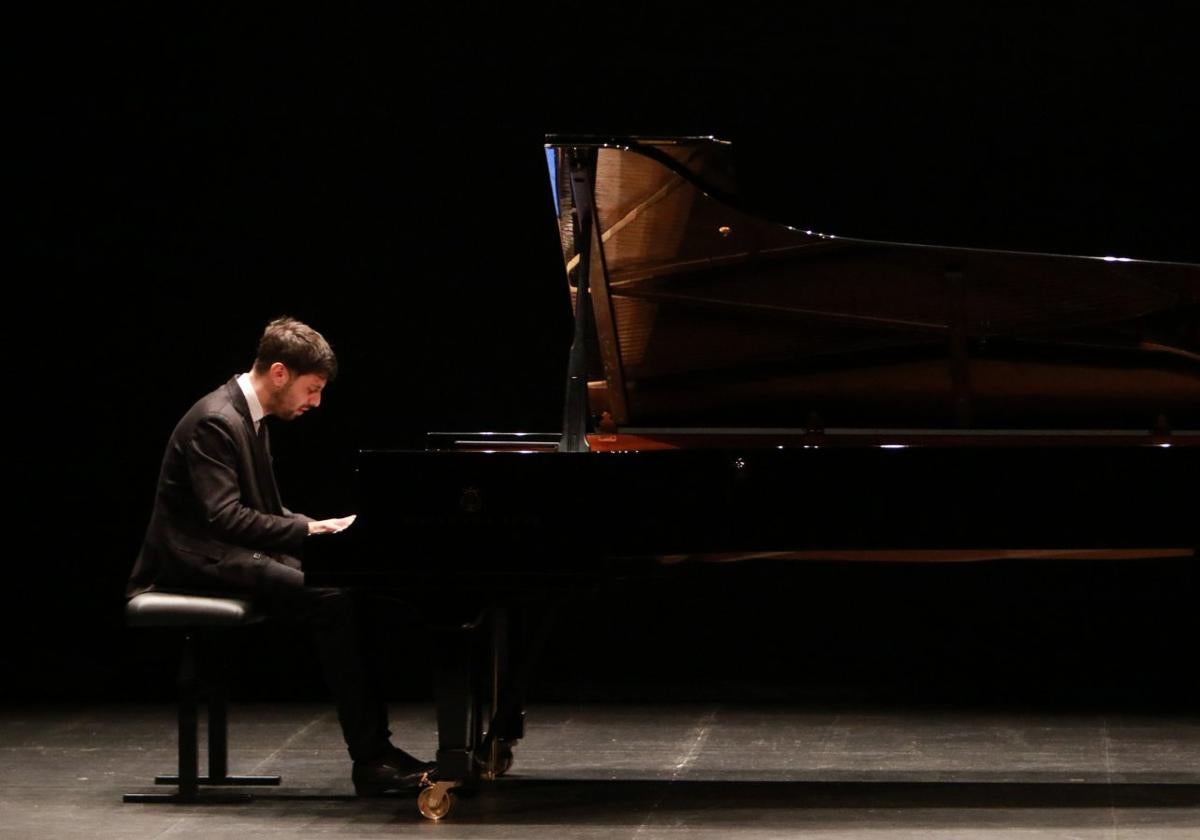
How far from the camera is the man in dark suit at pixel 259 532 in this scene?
12.7 feet

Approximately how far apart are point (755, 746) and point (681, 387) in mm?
1009

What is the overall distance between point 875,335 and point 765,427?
37cm

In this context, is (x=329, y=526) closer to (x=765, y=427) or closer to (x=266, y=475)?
(x=266, y=475)

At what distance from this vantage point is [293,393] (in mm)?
4059

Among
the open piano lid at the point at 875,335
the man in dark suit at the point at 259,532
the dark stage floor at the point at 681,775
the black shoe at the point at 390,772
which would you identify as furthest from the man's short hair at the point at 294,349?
the dark stage floor at the point at 681,775

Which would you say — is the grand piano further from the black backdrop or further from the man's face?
the black backdrop

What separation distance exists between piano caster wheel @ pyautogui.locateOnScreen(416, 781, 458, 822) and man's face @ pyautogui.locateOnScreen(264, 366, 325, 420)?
92 cm

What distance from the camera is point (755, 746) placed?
4750 mm

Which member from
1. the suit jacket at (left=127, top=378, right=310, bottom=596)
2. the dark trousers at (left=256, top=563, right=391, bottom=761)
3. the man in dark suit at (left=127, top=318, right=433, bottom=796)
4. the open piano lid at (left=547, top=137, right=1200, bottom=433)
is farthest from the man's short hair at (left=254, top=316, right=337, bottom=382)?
the open piano lid at (left=547, top=137, right=1200, bottom=433)

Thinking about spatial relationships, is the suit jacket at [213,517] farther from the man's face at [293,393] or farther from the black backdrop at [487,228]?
the black backdrop at [487,228]

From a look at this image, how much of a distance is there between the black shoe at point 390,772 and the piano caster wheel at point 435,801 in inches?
5.6

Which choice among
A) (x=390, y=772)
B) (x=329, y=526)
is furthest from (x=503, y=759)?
(x=329, y=526)

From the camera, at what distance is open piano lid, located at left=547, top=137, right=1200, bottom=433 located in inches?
165

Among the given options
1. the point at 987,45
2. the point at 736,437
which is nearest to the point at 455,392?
the point at 736,437
